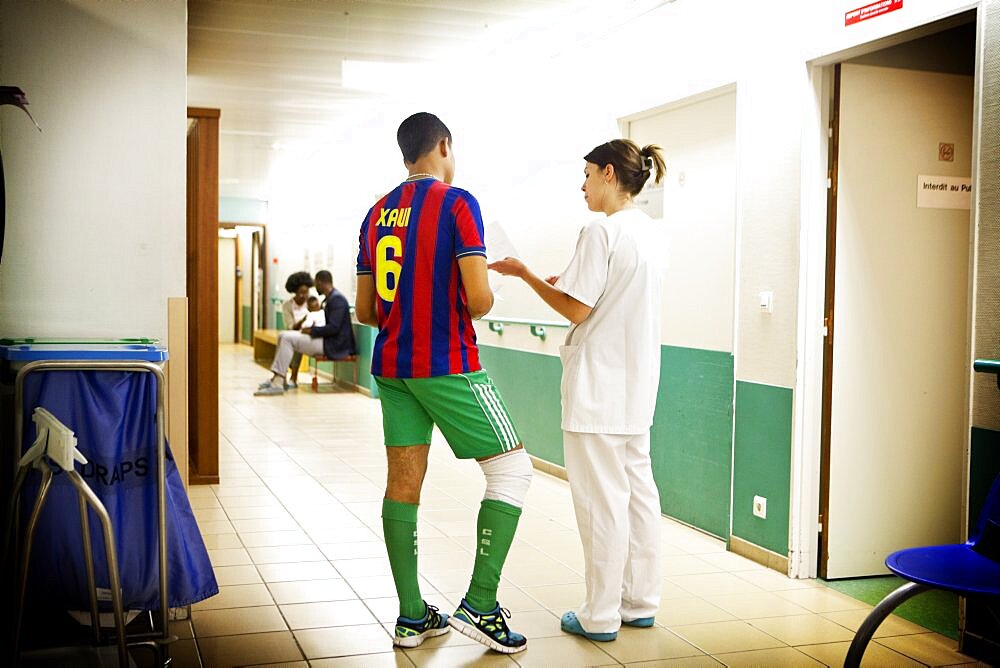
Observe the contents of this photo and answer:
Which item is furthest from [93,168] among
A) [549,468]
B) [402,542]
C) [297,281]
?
[297,281]

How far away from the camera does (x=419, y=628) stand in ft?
10.8

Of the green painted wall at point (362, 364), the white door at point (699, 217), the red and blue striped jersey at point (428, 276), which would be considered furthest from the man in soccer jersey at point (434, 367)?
the green painted wall at point (362, 364)

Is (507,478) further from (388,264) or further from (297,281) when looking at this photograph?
(297,281)

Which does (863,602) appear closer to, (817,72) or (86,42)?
(817,72)

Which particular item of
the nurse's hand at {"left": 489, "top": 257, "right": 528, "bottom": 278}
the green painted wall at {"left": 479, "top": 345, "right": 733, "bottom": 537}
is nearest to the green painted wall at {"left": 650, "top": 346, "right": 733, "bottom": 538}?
the green painted wall at {"left": 479, "top": 345, "right": 733, "bottom": 537}

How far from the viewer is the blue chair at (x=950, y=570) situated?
2352 mm

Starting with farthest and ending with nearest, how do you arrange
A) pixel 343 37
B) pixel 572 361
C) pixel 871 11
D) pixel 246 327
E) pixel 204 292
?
pixel 246 327
pixel 343 37
pixel 204 292
pixel 871 11
pixel 572 361

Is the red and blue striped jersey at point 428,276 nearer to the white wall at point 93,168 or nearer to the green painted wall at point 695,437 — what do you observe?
the white wall at point 93,168

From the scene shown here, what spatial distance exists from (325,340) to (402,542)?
859cm

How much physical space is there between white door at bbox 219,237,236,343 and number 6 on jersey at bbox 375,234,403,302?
1878 centimetres

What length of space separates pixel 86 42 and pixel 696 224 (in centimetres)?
295

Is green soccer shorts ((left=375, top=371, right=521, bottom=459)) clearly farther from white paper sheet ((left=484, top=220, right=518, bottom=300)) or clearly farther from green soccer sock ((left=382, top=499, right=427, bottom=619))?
white paper sheet ((left=484, top=220, right=518, bottom=300))

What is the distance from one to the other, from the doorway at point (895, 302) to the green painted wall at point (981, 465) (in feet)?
2.98

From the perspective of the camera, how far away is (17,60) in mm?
3449
